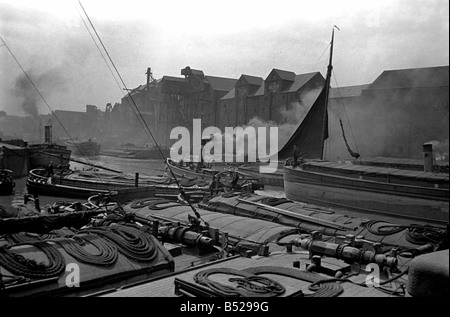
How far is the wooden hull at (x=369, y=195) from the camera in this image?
1922 centimetres

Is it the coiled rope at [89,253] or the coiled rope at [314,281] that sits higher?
the coiled rope at [314,281]

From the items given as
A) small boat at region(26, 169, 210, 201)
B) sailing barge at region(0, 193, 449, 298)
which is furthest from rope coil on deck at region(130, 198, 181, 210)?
small boat at region(26, 169, 210, 201)

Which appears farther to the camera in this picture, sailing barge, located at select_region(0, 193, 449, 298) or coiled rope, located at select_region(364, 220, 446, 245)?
coiled rope, located at select_region(364, 220, 446, 245)

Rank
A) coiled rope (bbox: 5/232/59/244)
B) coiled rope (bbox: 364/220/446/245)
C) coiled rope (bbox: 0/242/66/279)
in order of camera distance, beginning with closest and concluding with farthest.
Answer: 1. coiled rope (bbox: 0/242/66/279)
2. coiled rope (bbox: 5/232/59/244)
3. coiled rope (bbox: 364/220/446/245)

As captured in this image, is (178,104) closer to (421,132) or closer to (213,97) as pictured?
(213,97)

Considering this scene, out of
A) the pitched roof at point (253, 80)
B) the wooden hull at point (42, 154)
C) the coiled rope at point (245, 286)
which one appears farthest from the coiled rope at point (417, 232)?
the pitched roof at point (253, 80)

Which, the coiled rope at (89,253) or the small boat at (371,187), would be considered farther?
the small boat at (371,187)

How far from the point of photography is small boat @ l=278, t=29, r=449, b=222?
1917 centimetres

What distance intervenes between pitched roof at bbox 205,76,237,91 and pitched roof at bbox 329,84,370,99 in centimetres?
3198

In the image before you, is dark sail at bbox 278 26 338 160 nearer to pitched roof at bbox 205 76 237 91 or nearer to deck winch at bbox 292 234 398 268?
deck winch at bbox 292 234 398 268

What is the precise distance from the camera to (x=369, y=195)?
890 inches

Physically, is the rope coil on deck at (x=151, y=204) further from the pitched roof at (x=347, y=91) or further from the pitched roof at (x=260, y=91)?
the pitched roof at (x=260, y=91)

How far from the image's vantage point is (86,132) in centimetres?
14738
